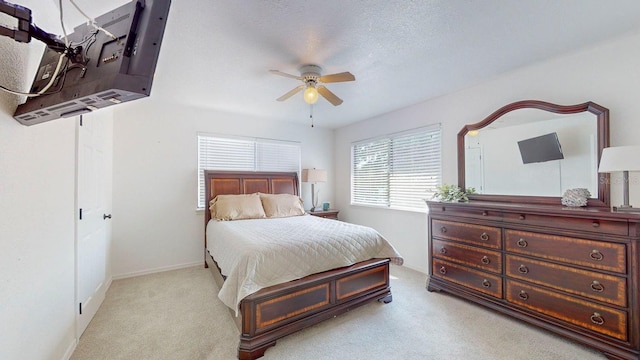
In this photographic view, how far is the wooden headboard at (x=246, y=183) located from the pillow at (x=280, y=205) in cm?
34

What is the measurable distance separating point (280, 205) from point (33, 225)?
2771 millimetres

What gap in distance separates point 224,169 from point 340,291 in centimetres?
293

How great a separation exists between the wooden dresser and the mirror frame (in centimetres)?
21

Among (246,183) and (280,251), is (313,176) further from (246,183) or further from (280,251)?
(280,251)

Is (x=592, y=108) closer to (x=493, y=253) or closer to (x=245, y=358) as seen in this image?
(x=493, y=253)

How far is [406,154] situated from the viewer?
4.05 meters

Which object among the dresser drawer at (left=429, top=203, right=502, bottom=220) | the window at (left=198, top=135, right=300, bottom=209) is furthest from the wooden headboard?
the dresser drawer at (left=429, top=203, right=502, bottom=220)

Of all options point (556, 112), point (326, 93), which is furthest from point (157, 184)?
point (556, 112)

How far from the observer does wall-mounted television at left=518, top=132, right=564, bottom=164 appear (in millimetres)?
2516

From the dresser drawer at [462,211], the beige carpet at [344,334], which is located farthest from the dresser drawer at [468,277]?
the dresser drawer at [462,211]

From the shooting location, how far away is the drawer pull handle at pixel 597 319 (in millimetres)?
1907

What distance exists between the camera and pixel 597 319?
6.31 ft

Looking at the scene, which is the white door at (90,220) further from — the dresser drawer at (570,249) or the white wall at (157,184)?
the dresser drawer at (570,249)

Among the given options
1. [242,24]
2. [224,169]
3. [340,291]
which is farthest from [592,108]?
[224,169]
